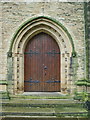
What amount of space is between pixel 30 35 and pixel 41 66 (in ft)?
4.43

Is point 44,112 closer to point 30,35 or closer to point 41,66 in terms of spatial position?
point 41,66

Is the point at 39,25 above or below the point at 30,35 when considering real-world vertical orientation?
above

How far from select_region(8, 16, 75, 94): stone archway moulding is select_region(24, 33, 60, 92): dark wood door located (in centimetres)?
27

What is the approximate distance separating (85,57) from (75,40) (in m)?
0.77

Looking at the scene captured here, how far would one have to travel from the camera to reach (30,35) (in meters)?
5.79

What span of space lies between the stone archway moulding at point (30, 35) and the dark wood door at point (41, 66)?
0.27m

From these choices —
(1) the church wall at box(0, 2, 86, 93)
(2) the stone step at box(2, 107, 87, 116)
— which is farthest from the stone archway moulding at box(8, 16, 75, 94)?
(2) the stone step at box(2, 107, 87, 116)

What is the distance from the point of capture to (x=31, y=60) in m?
5.93

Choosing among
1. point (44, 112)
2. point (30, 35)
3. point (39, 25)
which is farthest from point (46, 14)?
point (44, 112)

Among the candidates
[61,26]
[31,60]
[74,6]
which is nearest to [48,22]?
[61,26]

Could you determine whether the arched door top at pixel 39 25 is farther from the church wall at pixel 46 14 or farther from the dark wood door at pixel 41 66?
the dark wood door at pixel 41 66

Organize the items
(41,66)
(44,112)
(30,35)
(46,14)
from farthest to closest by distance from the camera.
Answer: (41,66)
(30,35)
(46,14)
(44,112)

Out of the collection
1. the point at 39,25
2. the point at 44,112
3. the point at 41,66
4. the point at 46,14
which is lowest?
the point at 44,112

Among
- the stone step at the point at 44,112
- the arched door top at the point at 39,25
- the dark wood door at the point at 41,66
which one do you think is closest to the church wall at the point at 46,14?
the arched door top at the point at 39,25
